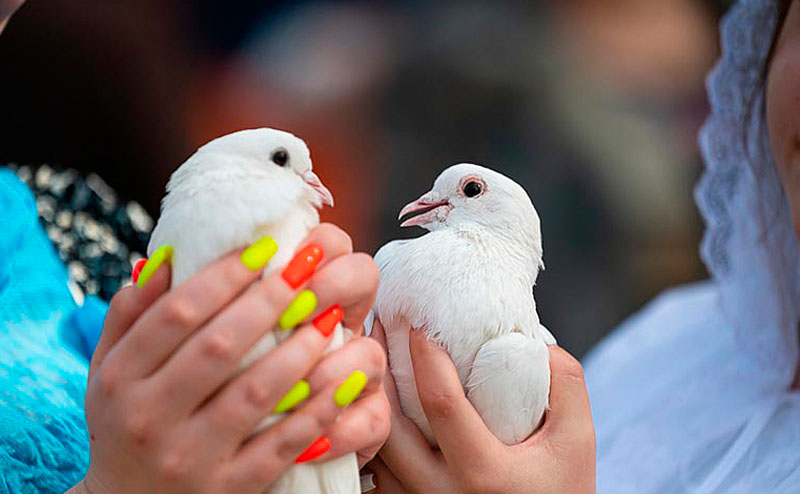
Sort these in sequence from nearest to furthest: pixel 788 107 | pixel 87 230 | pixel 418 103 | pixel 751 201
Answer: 1. pixel 788 107
2. pixel 87 230
3. pixel 751 201
4. pixel 418 103

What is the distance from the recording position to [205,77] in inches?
68.7

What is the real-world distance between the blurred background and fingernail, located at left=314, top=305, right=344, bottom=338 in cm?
121

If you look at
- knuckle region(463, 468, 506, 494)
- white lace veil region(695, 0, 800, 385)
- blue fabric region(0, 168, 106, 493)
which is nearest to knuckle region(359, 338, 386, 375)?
knuckle region(463, 468, 506, 494)

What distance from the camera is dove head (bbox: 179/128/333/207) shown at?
18.0 inches

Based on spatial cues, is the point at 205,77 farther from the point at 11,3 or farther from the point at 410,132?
the point at 11,3

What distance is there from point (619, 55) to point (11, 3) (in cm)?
189

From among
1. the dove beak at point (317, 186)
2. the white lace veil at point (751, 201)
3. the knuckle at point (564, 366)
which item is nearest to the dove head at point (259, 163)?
the dove beak at point (317, 186)

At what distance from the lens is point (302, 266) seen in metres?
0.42

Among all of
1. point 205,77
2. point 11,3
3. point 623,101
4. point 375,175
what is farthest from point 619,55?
point 11,3

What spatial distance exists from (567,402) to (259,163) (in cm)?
27

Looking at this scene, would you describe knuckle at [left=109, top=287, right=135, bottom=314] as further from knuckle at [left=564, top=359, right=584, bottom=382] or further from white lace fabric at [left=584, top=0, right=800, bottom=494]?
white lace fabric at [left=584, top=0, right=800, bottom=494]

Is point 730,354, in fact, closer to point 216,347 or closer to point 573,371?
point 573,371

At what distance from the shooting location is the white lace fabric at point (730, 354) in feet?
2.87

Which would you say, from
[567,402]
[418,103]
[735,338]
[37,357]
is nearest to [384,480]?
[567,402]
